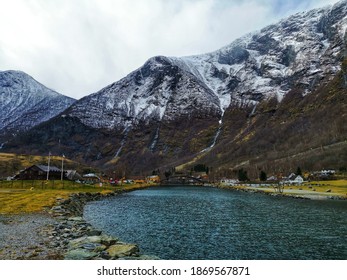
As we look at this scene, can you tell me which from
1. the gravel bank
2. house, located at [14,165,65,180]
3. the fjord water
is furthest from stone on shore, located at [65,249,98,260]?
house, located at [14,165,65,180]

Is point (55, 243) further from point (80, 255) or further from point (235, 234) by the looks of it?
point (235, 234)

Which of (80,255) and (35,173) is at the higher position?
(35,173)

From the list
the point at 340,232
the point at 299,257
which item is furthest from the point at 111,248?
the point at 340,232

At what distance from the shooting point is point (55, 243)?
29.6m

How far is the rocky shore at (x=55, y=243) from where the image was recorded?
1001 inches

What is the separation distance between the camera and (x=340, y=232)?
138ft

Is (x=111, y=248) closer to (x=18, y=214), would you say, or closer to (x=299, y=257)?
(x=299, y=257)

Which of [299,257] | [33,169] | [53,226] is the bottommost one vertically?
[299,257]

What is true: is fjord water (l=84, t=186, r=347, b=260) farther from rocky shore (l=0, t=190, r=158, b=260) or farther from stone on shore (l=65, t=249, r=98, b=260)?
stone on shore (l=65, t=249, r=98, b=260)

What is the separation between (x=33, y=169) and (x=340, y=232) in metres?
129

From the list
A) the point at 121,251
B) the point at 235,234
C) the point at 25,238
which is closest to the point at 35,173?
the point at 25,238

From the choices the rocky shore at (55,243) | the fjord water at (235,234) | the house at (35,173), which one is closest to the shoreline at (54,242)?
the rocky shore at (55,243)
